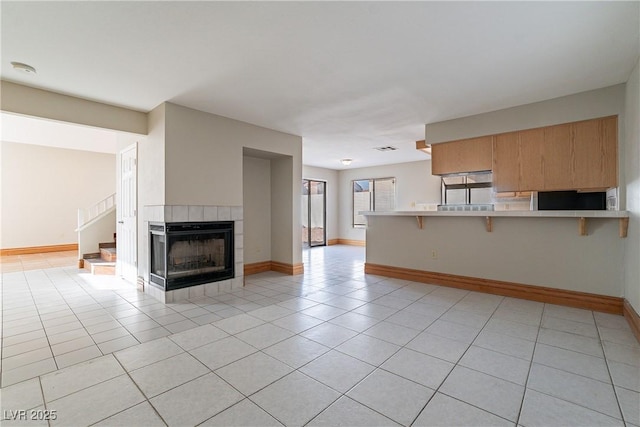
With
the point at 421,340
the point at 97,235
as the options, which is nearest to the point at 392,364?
the point at 421,340

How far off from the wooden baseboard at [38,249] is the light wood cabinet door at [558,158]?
35.4 feet

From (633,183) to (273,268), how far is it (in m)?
5.05

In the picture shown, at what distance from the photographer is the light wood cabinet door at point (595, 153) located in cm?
336

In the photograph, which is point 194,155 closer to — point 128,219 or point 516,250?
point 128,219

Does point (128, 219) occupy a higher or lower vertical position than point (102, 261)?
higher

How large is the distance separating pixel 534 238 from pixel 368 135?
3.07 meters

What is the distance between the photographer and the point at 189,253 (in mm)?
3918

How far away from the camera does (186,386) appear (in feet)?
6.08

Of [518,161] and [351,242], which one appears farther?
[351,242]

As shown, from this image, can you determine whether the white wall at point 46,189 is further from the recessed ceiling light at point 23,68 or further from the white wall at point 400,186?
the white wall at point 400,186

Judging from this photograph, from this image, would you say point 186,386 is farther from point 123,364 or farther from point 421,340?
point 421,340

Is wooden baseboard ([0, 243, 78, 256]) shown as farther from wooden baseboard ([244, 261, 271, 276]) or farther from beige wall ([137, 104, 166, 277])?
wooden baseboard ([244, 261, 271, 276])

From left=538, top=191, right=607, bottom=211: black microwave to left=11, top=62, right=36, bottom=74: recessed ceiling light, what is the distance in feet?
22.0

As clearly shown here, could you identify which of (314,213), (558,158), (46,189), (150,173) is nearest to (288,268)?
(150,173)
